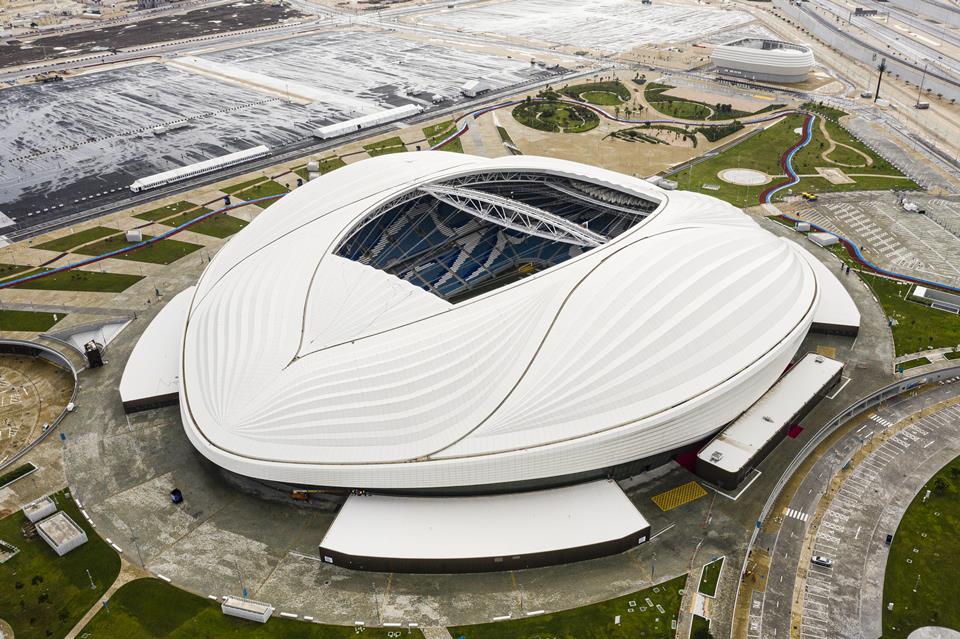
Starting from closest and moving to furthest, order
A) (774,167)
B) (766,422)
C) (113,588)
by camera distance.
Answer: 1. (113,588)
2. (766,422)
3. (774,167)

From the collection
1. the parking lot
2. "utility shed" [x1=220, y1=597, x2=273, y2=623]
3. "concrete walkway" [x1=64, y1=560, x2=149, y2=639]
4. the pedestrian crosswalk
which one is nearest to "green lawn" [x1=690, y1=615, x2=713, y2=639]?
the pedestrian crosswalk

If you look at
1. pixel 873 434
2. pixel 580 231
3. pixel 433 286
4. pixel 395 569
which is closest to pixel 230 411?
pixel 395 569

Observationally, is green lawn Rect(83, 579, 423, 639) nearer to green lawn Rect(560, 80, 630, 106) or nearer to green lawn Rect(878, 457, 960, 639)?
green lawn Rect(878, 457, 960, 639)

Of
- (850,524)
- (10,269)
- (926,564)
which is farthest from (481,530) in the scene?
(10,269)

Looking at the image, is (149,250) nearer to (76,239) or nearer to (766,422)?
(76,239)

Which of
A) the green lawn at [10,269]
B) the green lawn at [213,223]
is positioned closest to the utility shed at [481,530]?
the green lawn at [213,223]

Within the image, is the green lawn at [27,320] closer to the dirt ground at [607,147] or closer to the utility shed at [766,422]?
the utility shed at [766,422]
